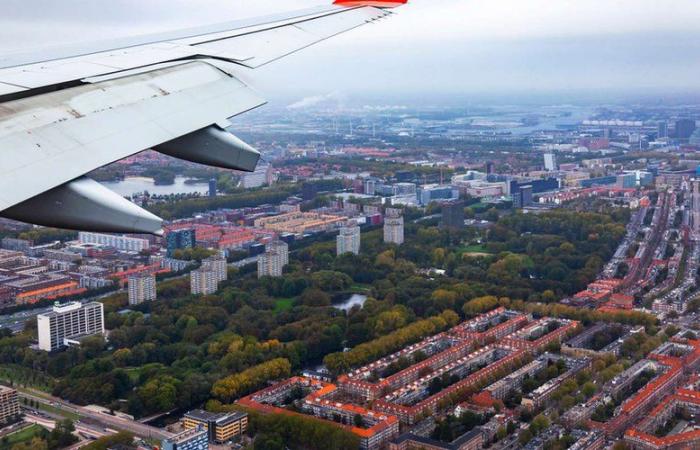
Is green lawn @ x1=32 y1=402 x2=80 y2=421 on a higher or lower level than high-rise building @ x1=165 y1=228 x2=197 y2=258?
lower

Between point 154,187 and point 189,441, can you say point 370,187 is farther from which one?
point 189,441

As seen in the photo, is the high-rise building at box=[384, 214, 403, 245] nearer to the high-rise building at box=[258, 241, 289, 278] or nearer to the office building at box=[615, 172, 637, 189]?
A: the high-rise building at box=[258, 241, 289, 278]

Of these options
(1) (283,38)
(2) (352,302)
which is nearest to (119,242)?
(2) (352,302)

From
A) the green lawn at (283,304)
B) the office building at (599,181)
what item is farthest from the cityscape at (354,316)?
the office building at (599,181)

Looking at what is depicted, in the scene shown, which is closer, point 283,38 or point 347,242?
point 283,38

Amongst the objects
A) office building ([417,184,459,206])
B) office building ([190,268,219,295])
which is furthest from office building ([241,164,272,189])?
office building ([190,268,219,295])

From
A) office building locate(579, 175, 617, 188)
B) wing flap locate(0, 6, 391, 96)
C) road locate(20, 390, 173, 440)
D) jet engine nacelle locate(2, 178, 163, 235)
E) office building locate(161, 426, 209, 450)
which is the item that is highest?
Result: wing flap locate(0, 6, 391, 96)
